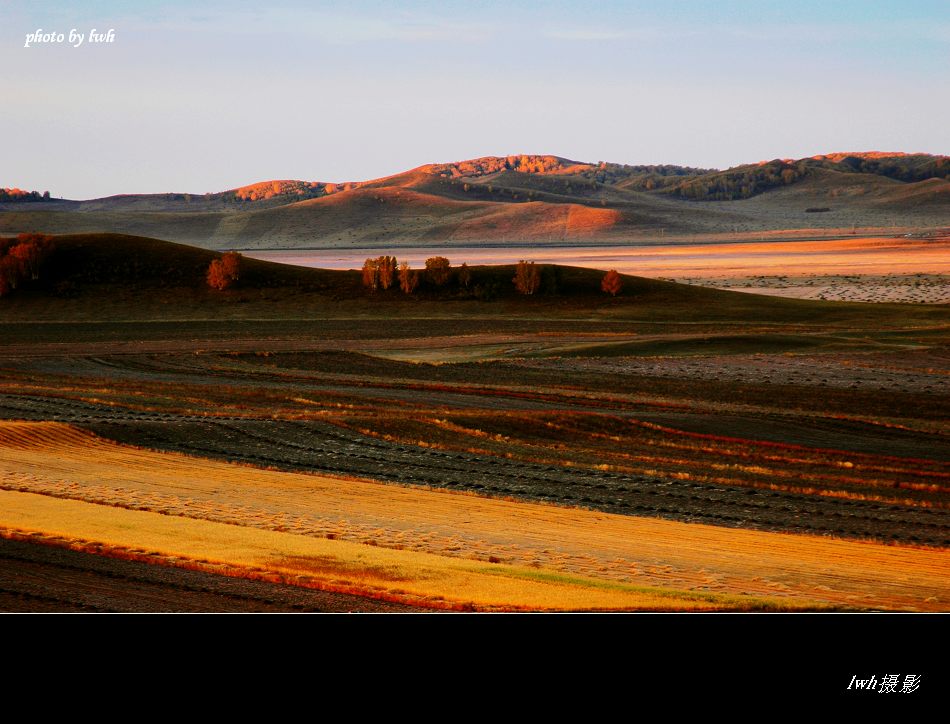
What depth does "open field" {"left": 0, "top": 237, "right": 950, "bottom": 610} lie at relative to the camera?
672 inches

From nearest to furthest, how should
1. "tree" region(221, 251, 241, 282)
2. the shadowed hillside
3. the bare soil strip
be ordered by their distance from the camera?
the bare soil strip
the shadowed hillside
"tree" region(221, 251, 241, 282)

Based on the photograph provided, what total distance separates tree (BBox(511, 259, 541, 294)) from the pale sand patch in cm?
5774

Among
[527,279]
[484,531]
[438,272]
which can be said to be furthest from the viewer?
[438,272]

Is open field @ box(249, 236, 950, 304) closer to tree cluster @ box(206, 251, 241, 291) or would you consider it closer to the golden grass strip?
tree cluster @ box(206, 251, 241, 291)

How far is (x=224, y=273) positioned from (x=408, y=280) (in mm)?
13484

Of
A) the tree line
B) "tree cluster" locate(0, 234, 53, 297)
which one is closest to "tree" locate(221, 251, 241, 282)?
the tree line

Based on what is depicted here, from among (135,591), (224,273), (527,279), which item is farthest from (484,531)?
(224,273)

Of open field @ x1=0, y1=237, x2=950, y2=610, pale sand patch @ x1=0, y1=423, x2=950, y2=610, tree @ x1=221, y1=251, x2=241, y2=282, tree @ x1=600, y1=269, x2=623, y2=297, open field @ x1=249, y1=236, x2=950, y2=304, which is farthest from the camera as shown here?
open field @ x1=249, y1=236, x2=950, y2=304

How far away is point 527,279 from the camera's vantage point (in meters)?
81.2

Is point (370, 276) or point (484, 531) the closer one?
point (484, 531)

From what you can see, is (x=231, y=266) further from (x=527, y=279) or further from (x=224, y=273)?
(x=527, y=279)

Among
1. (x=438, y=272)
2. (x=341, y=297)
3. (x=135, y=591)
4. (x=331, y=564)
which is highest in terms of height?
(x=438, y=272)
